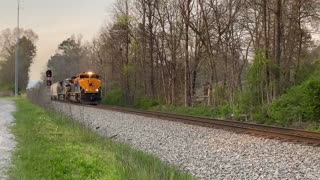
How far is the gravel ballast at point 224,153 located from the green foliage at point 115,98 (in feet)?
104

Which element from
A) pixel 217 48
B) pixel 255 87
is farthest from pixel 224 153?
pixel 217 48

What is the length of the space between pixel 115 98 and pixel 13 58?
60058 mm

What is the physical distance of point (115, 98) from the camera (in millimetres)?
52500

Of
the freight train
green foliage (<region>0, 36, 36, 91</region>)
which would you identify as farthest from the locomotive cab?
green foliage (<region>0, 36, 36, 91</region>)

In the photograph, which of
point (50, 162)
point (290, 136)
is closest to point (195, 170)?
point (50, 162)

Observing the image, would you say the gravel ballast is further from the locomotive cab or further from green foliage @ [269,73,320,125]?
the locomotive cab

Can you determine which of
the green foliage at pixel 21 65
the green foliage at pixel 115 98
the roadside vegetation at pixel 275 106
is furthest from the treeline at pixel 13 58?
the roadside vegetation at pixel 275 106

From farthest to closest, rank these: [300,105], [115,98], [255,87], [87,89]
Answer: [115,98] → [87,89] → [255,87] → [300,105]

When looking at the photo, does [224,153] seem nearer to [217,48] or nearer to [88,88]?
[217,48]

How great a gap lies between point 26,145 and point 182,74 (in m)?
34.3

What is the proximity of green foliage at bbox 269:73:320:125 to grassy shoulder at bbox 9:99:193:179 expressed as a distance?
363 inches

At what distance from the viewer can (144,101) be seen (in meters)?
44.4

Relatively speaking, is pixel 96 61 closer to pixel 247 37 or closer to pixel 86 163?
pixel 247 37

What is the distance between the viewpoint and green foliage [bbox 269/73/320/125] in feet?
64.1
